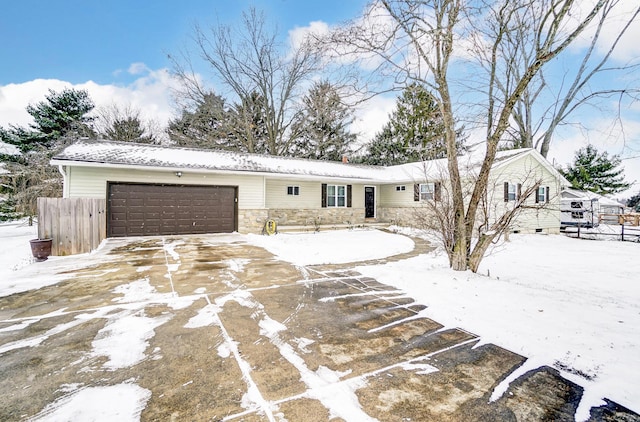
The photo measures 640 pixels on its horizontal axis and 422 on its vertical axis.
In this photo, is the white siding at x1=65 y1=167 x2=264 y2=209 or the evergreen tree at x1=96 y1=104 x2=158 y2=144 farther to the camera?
the evergreen tree at x1=96 y1=104 x2=158 y2=144

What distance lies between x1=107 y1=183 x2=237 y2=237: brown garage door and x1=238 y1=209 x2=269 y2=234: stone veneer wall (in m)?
0.29

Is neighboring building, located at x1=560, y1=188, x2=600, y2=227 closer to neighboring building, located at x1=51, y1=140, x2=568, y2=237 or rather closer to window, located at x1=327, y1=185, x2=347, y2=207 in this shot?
neighboring building, located at x1=51, y1=140, x2=568, y2=237

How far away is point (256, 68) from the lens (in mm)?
22219

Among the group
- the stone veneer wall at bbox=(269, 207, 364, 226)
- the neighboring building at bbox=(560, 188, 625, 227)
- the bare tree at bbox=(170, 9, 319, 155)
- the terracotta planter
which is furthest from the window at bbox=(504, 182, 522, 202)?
the terracotta planter

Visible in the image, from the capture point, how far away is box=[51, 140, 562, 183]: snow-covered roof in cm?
964

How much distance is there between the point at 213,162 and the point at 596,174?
3187 cm

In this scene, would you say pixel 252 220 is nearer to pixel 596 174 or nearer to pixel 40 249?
pixel 40 249

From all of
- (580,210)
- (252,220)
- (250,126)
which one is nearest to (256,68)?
(250,126)

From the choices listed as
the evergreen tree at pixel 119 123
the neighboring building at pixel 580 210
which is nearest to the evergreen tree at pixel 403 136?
the neighboring building at pixel 580 210

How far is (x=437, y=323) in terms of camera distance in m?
3.52

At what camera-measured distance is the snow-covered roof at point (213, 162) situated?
9.64m

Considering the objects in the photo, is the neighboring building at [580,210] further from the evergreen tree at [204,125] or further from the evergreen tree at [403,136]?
the evergreen tree at [204,125]

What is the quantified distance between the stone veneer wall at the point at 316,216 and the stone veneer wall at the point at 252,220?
175cm

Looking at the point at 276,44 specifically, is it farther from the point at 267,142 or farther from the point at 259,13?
the point at 267,142
